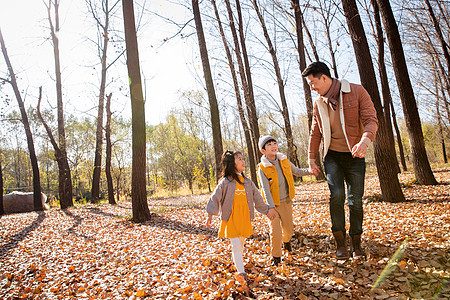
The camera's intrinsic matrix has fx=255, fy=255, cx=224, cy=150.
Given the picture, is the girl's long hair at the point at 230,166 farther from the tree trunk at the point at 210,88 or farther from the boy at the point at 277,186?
the tree trunk at the point at 210,88

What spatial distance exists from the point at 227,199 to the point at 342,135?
1504 mm

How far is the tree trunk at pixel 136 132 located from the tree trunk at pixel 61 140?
701 centimetres

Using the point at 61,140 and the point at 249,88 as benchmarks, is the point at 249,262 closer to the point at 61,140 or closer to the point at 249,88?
the point at 249,88

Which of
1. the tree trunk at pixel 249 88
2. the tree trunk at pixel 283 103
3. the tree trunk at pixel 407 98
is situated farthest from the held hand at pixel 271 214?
the tree trunk at pixel 283 103

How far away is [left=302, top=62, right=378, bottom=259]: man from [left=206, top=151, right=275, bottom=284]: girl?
0.83 meters

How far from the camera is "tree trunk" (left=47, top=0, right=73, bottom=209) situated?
12188 mm

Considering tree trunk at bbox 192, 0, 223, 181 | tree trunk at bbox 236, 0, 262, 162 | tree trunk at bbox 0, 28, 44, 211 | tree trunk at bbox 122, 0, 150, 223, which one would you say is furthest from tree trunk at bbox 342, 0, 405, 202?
tree trunk at bbox 0, 28, 44, 211

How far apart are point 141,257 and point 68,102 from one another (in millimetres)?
12620

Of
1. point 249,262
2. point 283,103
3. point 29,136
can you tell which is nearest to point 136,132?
point 249,262

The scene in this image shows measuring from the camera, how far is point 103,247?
17.0 ft

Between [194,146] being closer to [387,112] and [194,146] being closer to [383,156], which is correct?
[387,112]

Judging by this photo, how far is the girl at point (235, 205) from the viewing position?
294cm

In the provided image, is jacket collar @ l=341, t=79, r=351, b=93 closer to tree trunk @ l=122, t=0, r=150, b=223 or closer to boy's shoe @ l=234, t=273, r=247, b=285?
boy's shoe @ l=234, t=273, r=247, b=285

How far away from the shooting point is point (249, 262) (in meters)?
3.42
